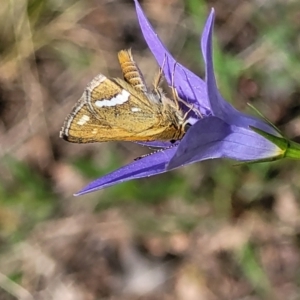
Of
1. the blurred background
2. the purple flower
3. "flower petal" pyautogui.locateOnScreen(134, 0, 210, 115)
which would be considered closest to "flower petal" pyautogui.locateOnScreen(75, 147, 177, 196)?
the purple flower

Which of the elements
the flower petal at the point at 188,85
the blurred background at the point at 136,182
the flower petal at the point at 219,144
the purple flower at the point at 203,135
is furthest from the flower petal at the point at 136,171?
the blurred background at the point at 136,182

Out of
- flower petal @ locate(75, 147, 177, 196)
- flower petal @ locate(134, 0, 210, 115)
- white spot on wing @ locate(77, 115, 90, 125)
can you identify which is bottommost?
flower petal @ locate(75, 147, 177, 196)

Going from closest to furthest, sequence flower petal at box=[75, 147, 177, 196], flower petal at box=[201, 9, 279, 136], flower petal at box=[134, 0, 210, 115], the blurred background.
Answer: flower petal at box=[201, 9, 279, 136] < flower petal at box=[75, 147, 177, 196] < flower petal at box=[134, 0, 210, 115] < the blurred background

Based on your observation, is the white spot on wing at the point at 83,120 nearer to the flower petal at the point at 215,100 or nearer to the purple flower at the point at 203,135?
the purple flower at the point at 203,135

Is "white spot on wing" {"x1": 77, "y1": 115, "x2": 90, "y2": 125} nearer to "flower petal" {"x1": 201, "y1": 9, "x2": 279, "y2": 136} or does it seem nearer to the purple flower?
the purple flower

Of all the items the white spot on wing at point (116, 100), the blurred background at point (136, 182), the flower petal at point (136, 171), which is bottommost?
the blurred background at point (136, 182)

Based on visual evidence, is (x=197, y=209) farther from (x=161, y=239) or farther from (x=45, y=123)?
(x=45, y=123)

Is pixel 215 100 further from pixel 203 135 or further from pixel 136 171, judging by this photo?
pixel 136 171
